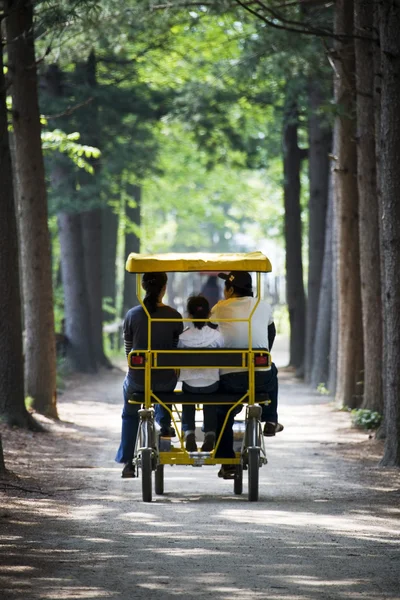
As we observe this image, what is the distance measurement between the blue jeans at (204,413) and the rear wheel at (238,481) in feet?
1.76

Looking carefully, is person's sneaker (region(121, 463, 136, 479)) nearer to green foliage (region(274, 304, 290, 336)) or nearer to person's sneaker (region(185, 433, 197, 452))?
person's sneaker (region(185, 433, 197, 452))

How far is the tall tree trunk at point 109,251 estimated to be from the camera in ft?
131

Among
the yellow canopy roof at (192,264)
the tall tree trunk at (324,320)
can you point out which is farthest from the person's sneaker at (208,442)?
the tall tree trunk at (324,320)

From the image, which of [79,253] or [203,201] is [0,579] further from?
[203,201]

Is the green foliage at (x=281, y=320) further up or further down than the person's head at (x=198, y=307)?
further down

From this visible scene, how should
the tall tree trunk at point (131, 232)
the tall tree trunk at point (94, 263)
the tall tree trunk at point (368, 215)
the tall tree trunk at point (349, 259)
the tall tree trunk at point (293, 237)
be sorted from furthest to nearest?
the tall tree trunk at point (131, 232), the tall tree trunk at point (293, 237), the tall tree trunk at point (94, 263), the tall tree trunk at point (349, 259), the tall tree trunk at point (368, 215)

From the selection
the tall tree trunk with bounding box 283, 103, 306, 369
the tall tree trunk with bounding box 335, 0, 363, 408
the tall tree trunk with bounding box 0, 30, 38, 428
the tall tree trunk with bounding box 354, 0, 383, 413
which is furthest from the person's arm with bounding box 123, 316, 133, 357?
the tall tree trunk with bounding box 283, 103, 306, 369

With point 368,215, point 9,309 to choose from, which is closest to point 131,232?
point 368,215

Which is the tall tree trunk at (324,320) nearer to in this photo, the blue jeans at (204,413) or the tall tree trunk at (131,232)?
the blue jeans at (204,413)

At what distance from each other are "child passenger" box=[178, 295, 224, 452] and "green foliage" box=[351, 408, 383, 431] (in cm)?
740

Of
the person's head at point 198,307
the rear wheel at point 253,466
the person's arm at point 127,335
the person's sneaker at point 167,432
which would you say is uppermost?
the person's head at point 198,307

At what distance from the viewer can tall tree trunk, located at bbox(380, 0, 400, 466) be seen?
43.0 feet

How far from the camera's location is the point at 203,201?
237 feet

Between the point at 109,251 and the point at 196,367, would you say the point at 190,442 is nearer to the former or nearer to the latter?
the point at 196,367
